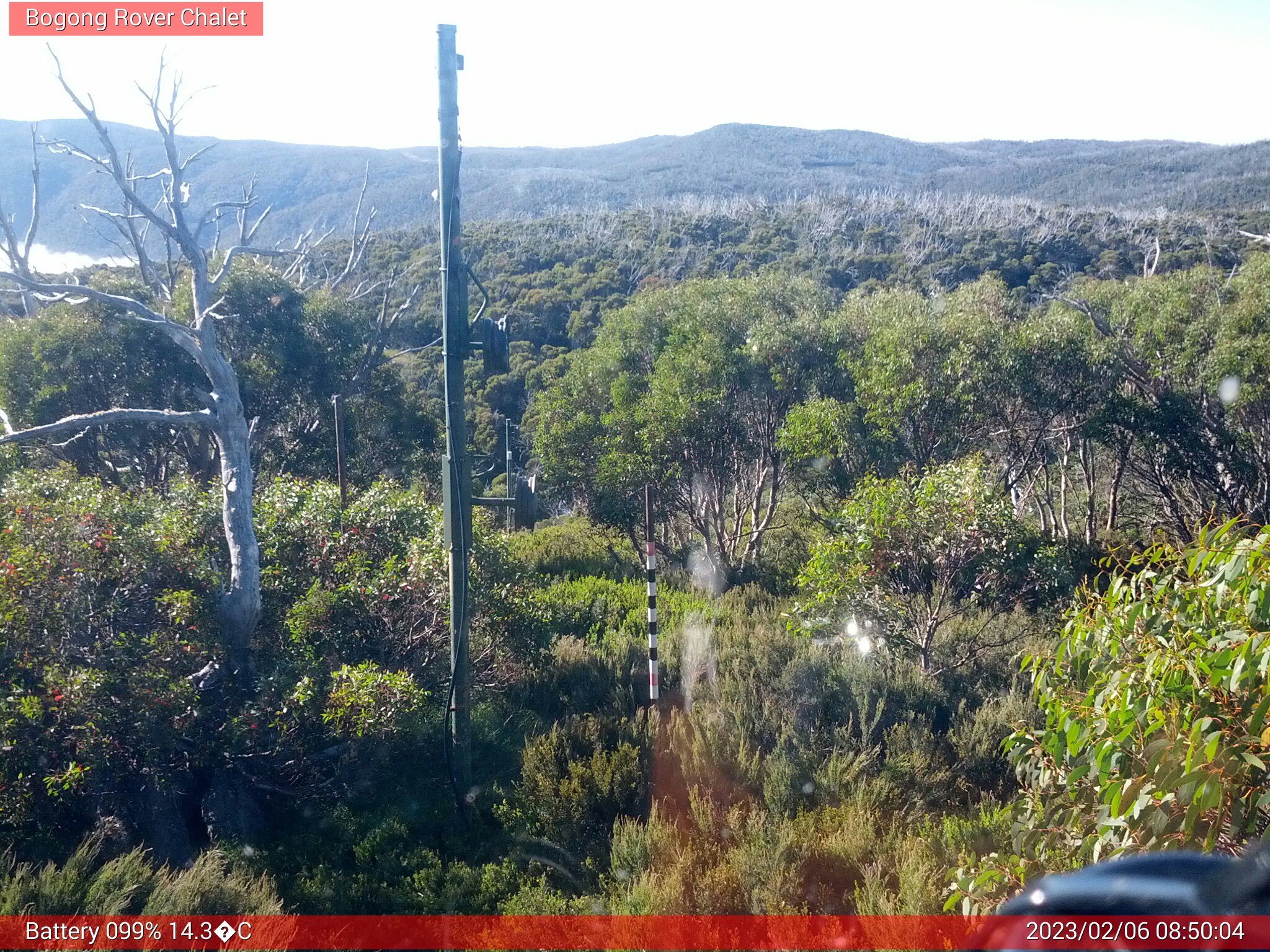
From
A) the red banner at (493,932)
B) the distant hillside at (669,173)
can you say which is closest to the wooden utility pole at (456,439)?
the red banner at (493,932)

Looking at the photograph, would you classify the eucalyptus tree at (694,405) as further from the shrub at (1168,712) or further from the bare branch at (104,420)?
the shrub at (1168,712)

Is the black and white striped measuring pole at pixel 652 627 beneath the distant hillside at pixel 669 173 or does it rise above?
beneath

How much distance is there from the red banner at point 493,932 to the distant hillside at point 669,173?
3290cm

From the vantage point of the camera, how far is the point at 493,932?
4164mm

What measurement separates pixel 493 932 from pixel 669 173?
70135mm

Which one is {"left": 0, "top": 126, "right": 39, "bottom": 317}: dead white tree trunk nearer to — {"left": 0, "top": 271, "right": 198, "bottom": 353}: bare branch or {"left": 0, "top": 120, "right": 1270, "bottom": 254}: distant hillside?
{"left": 0, "top": 271, "right": 198, "bottom": 353}: bare branch

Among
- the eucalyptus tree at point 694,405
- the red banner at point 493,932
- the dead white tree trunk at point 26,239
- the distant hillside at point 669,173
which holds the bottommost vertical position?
the red banner at point 493,932

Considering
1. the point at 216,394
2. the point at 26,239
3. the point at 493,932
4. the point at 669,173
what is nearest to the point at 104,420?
the point at 216,394

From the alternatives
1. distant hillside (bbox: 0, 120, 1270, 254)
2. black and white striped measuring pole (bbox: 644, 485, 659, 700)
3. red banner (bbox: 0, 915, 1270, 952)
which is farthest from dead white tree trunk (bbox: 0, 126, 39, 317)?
distant hillside (bbox: 0, 120, 1270, 254)

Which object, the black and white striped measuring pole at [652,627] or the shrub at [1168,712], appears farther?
the black and white striped measuring pole at [652,627]

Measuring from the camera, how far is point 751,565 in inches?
495

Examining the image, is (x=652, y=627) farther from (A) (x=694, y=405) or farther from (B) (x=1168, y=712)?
(A) (x=694, y=405)

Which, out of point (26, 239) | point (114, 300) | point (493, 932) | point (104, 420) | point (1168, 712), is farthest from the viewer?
point (26, 239)

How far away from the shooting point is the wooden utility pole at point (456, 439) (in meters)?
5.56
